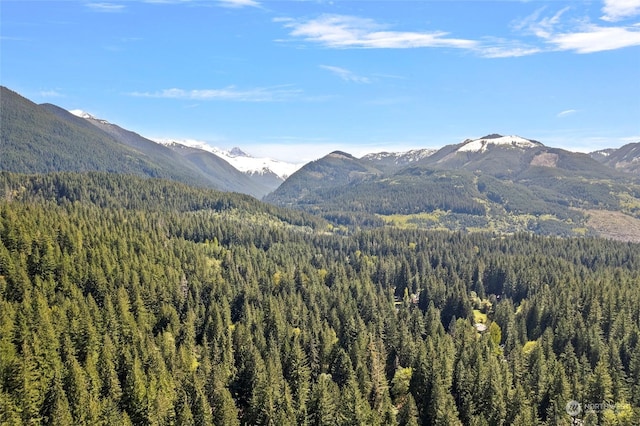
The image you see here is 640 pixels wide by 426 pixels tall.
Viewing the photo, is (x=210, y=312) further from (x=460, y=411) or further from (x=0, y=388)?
(x=460, y=411)

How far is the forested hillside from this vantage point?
8294 cm

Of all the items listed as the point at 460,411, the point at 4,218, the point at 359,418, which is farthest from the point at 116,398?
the point at 4,218

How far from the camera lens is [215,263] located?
603 ft

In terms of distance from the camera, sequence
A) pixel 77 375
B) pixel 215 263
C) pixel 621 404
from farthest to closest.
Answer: pixel 215 263, pixel 621 404, pixel 77 375

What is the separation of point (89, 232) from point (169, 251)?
27.0m

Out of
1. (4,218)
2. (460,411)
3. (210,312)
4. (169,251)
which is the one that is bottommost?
(460,411)

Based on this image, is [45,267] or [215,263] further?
[215,263]

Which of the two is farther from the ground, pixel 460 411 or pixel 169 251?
pixel 169 251

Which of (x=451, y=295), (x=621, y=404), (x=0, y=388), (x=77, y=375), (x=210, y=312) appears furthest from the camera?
(x=451, y=295)

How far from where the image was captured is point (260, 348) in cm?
11162

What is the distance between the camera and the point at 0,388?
7331 cm

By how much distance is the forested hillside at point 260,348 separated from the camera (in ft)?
272

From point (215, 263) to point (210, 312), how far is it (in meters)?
57.9

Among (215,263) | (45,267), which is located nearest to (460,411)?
(45,267)
